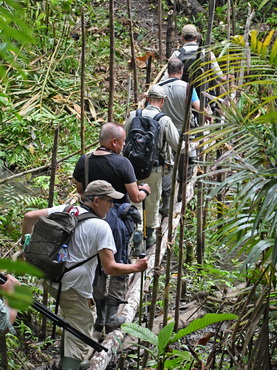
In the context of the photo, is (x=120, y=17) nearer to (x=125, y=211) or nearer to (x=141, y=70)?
(x=141, y=70)

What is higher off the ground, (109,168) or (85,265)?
(109,168)

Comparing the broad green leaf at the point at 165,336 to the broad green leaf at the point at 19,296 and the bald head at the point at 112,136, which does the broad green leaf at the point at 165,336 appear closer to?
the bald head at the point at 112,136

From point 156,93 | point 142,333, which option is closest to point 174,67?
point 156,93

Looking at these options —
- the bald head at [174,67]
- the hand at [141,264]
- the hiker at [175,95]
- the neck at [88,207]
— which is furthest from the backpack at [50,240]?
the bald head at [174,67]

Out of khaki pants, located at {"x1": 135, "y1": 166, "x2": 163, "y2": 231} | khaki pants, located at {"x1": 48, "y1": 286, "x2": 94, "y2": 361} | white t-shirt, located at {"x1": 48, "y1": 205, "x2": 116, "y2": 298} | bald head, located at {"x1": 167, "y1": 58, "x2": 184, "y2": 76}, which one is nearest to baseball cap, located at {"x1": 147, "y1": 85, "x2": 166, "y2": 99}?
khaki pants, located at {"x1": 135, "y1": 166, "x2": 163, "y2": 231}

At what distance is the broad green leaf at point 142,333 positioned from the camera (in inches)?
148

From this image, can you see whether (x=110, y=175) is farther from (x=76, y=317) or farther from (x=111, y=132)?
(x=76, y=317)

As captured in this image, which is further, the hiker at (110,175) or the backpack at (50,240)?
the hiker at (110,175)

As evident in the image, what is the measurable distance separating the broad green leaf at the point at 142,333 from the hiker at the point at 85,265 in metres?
0.33

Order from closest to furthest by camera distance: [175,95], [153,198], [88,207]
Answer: [88,207]
[153,198]
[175,95]

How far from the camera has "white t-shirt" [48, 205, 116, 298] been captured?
12.6 feet

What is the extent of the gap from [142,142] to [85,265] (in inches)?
63.2

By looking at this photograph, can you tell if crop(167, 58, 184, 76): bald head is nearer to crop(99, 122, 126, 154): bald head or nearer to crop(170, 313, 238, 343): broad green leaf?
crop(99, 122, 126, 154): bald head

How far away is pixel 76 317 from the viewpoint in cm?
408
